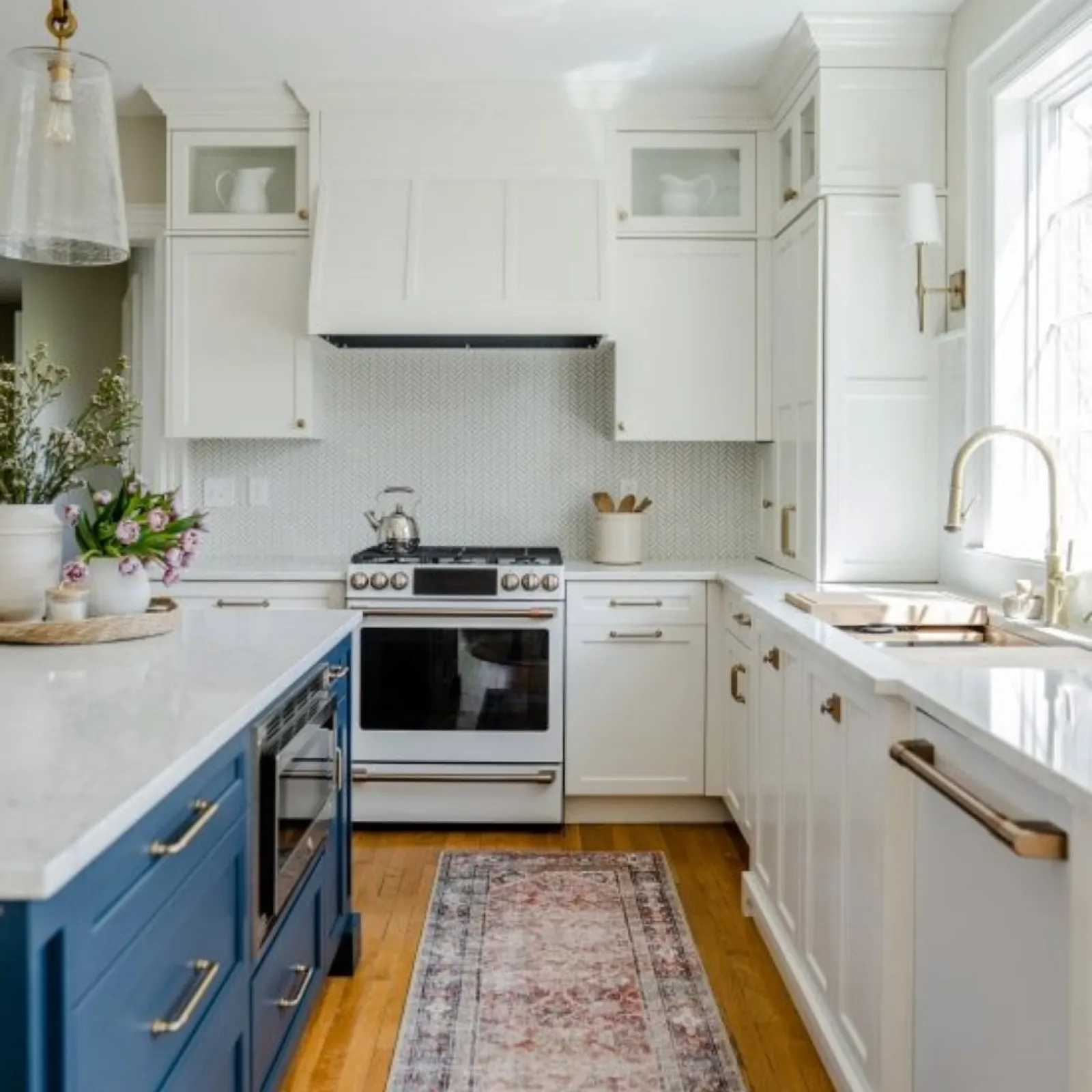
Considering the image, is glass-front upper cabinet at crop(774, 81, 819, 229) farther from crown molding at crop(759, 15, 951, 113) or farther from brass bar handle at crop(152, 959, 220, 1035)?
brass bar handle at crop(152, 959, 220, 1035)

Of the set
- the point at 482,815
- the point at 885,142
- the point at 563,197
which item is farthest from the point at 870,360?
the point at 482,815

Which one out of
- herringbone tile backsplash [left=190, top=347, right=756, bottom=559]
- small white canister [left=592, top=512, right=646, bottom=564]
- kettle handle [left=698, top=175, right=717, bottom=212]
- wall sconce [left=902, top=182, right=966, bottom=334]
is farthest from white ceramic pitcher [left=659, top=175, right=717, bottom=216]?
small white canister [left=592, top=512, right=646, bottom=564]

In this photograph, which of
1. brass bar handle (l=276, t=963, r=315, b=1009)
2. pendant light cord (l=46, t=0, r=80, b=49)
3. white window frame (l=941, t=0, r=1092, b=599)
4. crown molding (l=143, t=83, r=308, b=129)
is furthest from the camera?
crown molding (l=143, t=83, r=308, b=129)

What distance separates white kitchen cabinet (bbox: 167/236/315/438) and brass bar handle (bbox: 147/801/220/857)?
2506 millimetres

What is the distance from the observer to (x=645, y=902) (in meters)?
3.01

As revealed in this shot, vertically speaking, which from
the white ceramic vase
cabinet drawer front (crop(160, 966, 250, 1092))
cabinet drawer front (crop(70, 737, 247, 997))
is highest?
the white ceramic vase

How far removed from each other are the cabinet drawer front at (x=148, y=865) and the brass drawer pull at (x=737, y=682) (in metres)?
1.90

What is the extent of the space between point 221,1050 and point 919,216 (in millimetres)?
2556

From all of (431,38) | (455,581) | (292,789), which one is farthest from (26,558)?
(431,38)

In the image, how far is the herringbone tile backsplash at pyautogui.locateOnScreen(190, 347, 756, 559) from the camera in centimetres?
416

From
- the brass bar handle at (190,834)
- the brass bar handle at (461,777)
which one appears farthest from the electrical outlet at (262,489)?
the brass bar handle at (190,834)

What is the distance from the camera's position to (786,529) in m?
3.63

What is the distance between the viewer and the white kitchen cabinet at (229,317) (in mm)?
3777

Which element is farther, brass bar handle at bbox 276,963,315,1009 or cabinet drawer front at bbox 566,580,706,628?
cabinet drawer front at bbox 566,580,706,628
